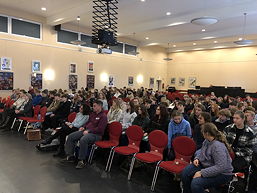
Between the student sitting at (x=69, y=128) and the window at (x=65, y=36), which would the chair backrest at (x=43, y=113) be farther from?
the window at (x=65, y=36)

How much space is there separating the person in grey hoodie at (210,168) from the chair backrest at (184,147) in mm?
424

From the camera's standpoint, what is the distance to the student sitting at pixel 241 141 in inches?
122

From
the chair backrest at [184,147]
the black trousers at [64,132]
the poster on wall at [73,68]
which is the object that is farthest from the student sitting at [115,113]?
the poster on wall at [73,68]

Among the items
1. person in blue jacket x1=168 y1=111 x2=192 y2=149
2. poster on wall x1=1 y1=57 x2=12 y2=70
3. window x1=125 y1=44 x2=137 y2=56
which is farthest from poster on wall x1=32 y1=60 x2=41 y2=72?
person in blue jacket x1=168 y1=111 x2=192 y2=149

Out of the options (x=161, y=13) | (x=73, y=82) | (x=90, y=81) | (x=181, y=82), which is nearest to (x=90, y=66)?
(x=90, y=81)

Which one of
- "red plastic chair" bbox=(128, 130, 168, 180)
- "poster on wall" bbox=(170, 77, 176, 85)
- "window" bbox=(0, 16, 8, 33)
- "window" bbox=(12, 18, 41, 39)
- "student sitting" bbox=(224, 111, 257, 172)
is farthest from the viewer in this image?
"poster on wall" bbox=(170, 77, 176, 85)

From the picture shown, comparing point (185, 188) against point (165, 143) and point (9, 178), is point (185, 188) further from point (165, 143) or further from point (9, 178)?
point (9, 178)

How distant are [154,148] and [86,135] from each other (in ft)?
4.67

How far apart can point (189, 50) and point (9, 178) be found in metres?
18.6

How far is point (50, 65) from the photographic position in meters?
12.0

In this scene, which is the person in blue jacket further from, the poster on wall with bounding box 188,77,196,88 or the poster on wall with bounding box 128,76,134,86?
the poster on wall with bounding box 188,77,196,88

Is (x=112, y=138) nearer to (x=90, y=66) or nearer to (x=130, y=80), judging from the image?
(x=90, y=66)

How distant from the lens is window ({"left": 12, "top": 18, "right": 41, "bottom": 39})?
1055 centimetres

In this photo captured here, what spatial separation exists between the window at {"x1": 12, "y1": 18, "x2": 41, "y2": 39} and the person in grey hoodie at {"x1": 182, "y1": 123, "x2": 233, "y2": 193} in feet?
35.7
